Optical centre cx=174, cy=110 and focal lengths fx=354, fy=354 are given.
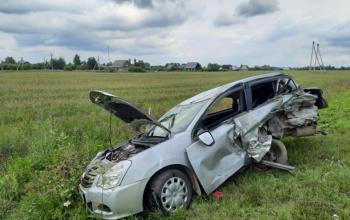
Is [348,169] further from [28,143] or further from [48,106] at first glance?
[48,106]

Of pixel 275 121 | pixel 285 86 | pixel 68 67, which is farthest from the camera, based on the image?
pixel 68 67

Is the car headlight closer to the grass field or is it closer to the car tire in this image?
the car tire

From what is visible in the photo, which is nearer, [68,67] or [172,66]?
[68,67]

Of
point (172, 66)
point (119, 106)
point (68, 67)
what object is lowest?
point (119, 106)

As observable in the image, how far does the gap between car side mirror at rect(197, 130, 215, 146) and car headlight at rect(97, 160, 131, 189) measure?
1.13 meters

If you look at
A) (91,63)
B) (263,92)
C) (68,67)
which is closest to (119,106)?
(263,92)

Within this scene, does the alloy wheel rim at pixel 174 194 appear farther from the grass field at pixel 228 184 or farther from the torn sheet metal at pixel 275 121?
the torn sheet metal at pixel 275 121

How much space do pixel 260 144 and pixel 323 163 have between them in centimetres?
138

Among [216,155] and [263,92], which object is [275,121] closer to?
[263,92]

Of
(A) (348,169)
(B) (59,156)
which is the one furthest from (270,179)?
(B) (59,156)

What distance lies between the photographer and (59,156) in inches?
253

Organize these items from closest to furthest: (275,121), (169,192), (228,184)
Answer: (169,192) → (228,184) → (275,121)

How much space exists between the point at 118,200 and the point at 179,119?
182cm

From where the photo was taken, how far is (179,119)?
571 cm
